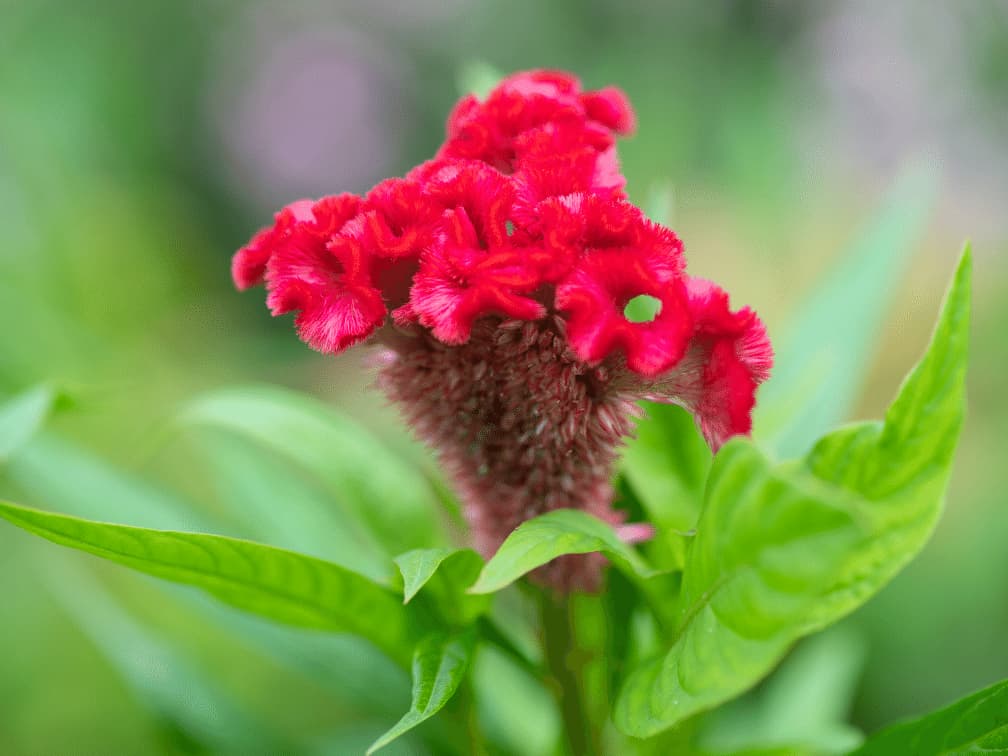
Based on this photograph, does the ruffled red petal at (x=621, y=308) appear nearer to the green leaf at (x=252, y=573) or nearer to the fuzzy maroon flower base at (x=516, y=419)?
the fuzzy maroon flower base at (x=516, y=419)

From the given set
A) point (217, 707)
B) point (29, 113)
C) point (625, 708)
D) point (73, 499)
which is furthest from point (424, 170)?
point (29, 113)

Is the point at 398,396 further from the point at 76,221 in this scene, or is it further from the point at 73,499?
the point at 76,221

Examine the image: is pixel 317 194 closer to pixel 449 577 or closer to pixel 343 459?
pixel 343 459

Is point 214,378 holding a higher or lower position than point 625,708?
higher

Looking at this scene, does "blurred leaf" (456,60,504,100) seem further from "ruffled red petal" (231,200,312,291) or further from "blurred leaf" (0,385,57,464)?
"blurred leaf" (0,385,57,464)

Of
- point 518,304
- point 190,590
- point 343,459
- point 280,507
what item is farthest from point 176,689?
point 518,304

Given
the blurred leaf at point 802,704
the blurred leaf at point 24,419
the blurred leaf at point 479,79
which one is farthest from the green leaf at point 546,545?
the blurred leaf at point 802,704

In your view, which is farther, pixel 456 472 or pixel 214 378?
pixel 214 378
